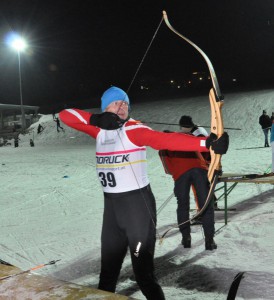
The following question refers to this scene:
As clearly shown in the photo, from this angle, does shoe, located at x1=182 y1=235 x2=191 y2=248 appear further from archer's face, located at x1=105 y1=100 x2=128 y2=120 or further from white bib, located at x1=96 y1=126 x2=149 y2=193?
archer's face, located at x1=105 y1=100 x2=128 y2=120

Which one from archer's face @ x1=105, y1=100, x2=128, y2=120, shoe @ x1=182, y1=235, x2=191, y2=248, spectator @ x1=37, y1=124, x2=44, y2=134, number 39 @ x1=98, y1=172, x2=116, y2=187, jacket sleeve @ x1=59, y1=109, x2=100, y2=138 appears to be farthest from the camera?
spectator @ x1=37, y1=124, x2=44, y2=134

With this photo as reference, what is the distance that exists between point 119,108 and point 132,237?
98 centimetres

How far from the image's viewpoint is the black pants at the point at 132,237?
271cm

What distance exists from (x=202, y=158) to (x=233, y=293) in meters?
2.74

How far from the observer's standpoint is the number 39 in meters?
2.83

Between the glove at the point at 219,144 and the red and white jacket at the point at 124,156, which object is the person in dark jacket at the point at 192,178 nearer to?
the red and white jacket at the point at 124,156

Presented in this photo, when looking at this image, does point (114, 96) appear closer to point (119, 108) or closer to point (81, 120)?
point (119, 108)

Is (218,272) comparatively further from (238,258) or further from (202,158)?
(202,158)

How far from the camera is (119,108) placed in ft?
9.80

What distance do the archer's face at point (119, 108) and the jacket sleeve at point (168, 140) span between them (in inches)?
11.5

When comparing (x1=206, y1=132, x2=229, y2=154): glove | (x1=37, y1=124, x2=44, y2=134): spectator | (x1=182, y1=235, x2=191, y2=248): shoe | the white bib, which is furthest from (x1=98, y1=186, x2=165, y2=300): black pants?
(x1=37, y1=124, x2=44, y2=134): spectator

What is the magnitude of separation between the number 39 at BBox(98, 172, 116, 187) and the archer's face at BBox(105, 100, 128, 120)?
45 cm

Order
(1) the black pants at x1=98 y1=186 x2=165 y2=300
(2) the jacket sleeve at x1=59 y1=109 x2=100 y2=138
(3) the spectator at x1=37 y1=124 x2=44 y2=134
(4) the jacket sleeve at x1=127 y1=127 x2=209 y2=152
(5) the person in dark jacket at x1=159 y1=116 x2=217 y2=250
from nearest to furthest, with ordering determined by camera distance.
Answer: (4) the jacket sleeve at x1=127 y1=127 x2=209 y2=152, (1) the black pants at x1=98 y1=186 x2=165 y2=300, (2) the jacket sleeve at x1=59 y1=109 x2=100 y2=138, (5) the person in dark jacket at x1=159 y1=116 x2=217 y2=250, (3) the spectator at x1=37 y1=124 x2=44 y2=134

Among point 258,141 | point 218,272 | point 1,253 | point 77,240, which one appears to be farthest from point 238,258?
point 258,141
